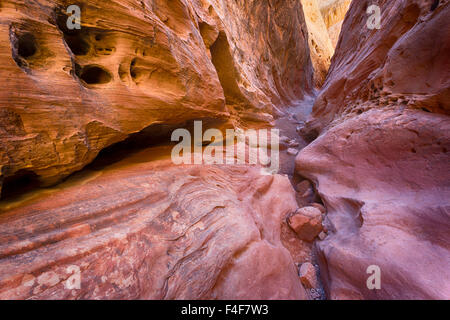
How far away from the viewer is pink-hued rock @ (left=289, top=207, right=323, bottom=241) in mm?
2357

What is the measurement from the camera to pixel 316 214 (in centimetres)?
244

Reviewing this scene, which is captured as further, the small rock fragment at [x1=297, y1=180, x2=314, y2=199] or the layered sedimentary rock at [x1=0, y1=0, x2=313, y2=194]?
the small rock fragment at [x1=297, y1=180, x2=314, y2=199]

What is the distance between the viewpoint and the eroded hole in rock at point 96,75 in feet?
6.49

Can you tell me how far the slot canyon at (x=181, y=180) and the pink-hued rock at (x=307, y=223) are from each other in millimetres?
20

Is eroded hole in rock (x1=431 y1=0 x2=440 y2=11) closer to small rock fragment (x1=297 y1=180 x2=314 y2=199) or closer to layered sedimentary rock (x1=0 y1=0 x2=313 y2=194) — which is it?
small rock fragment (x1=297 y1=180 x2=314 y2=199)

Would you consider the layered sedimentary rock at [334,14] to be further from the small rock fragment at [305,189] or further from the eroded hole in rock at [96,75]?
the eroded hole in rock at [96,75]

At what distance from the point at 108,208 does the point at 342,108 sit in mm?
5416

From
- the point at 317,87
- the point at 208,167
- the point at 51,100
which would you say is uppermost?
the point at 317,87

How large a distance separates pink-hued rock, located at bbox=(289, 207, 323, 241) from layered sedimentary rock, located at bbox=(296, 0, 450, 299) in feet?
0.62

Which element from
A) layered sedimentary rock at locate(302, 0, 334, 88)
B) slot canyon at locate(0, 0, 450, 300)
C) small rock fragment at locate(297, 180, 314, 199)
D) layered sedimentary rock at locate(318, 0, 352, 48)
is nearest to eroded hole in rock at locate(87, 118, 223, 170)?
slot canyon at locate(0, 0, 450, 300)

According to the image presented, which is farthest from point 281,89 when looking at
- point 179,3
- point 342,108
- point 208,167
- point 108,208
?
point 108,208
